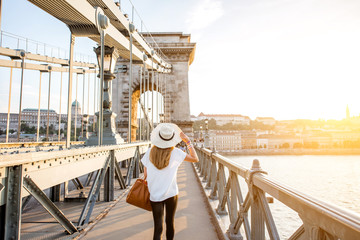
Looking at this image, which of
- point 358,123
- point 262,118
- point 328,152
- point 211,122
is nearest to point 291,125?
point 262,118

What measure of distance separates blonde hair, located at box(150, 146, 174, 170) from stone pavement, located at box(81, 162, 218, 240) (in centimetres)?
149

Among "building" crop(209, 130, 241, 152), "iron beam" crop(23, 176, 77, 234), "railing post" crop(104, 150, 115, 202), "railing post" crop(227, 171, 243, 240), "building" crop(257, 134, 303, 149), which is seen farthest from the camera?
"building" crop(257, 134, 303, 149)

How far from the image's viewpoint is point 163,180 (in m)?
2.41

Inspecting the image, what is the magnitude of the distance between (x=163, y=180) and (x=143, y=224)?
6.25ft

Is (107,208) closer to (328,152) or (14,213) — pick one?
(14,213)

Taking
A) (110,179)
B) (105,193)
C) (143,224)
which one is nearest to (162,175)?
(143,224)

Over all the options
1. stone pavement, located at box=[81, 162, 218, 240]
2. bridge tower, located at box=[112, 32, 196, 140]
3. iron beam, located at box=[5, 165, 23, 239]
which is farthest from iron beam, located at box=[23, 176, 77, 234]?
bridge tower, located at box=[112, 32, 196, 140]

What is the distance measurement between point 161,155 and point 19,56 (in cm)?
945

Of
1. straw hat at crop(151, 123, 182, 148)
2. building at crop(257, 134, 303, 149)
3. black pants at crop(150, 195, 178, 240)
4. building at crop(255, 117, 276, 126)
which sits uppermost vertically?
building at crop(255, 117, 276, 126)

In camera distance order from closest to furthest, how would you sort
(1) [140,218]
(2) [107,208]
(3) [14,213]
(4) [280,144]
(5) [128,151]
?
1. (3) [14,213]
2. (1) [140,218]
3. (2) [107,208]
4. (5) [128,151]
5. (4) [280,144]

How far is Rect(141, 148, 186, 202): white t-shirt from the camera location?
2408 millimetres

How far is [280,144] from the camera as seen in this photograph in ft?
335

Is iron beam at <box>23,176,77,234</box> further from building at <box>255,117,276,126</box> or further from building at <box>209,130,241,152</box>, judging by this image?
building at <box>255,117,276,126</box>

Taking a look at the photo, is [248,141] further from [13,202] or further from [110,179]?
[13,202]
